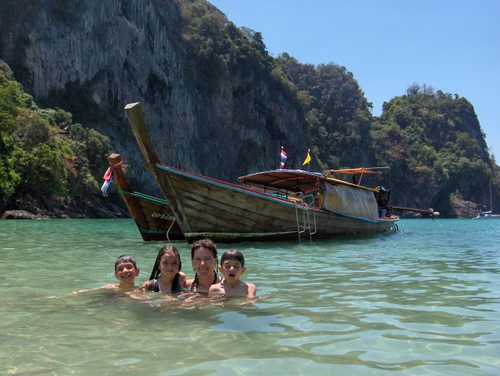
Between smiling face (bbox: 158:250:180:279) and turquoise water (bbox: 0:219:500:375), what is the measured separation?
390 mm

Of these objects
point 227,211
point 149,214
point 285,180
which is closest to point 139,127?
point 227,211

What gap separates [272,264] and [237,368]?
5757 millimetres

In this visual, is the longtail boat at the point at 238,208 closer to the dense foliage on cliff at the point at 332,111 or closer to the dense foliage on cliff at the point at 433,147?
the dense foliage on cliff at the point at 332,111

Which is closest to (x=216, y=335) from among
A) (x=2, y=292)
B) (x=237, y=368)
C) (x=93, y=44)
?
(x=237, y=368)

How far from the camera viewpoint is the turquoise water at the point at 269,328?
316 cm

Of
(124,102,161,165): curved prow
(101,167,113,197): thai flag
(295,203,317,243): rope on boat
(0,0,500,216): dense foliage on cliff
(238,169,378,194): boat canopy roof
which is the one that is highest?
(0,0,500,216): dense foliage on cliff

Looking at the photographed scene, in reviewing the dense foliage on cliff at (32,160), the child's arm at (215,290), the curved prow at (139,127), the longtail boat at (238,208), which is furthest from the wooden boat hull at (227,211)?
the dense foliage on cliff at (32,160)

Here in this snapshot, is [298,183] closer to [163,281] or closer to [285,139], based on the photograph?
[163,281]

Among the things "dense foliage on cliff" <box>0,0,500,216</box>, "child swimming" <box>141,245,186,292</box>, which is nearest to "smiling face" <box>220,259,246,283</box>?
"child swimming" <box>141,245,186,292</box>

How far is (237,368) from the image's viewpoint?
10.2 feet

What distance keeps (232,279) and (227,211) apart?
8.04 m

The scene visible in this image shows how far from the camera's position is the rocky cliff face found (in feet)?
149

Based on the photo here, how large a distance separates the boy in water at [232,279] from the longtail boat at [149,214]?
8831 millimetres

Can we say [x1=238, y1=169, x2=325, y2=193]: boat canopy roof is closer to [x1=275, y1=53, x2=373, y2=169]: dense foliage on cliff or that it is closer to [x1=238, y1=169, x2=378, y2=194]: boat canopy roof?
[x1=238, y1=169, x2=378, y2=194]: boat canopy roof
